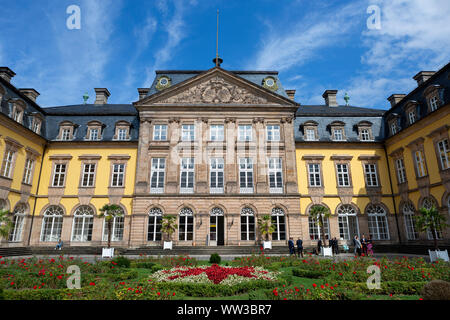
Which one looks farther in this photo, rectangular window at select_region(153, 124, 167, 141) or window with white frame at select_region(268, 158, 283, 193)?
rectangular window at select_region(153, 124, 167, 141)

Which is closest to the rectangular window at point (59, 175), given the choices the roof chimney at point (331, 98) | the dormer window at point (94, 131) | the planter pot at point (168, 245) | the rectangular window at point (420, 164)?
the dormer window at point (94, 131)

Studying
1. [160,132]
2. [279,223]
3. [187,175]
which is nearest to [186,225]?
[187,175]

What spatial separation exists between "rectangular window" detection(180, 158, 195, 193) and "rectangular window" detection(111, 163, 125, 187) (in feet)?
19.8

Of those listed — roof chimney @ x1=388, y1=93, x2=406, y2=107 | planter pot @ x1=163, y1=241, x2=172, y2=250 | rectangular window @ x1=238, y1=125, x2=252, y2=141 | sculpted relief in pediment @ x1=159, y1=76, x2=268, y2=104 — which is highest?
roof chimney @ x1=388, y1=93, x2=406, y2=107

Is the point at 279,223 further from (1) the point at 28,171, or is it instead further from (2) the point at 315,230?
(1) the point at 28,171

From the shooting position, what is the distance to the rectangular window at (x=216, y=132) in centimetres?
2858

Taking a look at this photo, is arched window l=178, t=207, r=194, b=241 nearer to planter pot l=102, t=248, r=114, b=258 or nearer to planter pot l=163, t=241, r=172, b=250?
planter pot l=163, t=241, r=172, b=250

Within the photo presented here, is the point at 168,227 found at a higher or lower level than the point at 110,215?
lower

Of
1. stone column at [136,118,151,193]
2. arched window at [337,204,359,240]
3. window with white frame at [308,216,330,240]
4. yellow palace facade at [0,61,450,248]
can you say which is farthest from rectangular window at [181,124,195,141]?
arched window at [337,204,359,240]

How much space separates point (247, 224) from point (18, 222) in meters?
21.1

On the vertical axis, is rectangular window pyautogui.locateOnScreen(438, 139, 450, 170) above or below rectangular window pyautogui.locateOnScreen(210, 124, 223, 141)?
below

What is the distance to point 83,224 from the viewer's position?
27.0m

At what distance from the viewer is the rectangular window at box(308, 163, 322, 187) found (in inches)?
1117

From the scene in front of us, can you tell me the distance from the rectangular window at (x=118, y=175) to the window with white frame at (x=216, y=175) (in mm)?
8877
